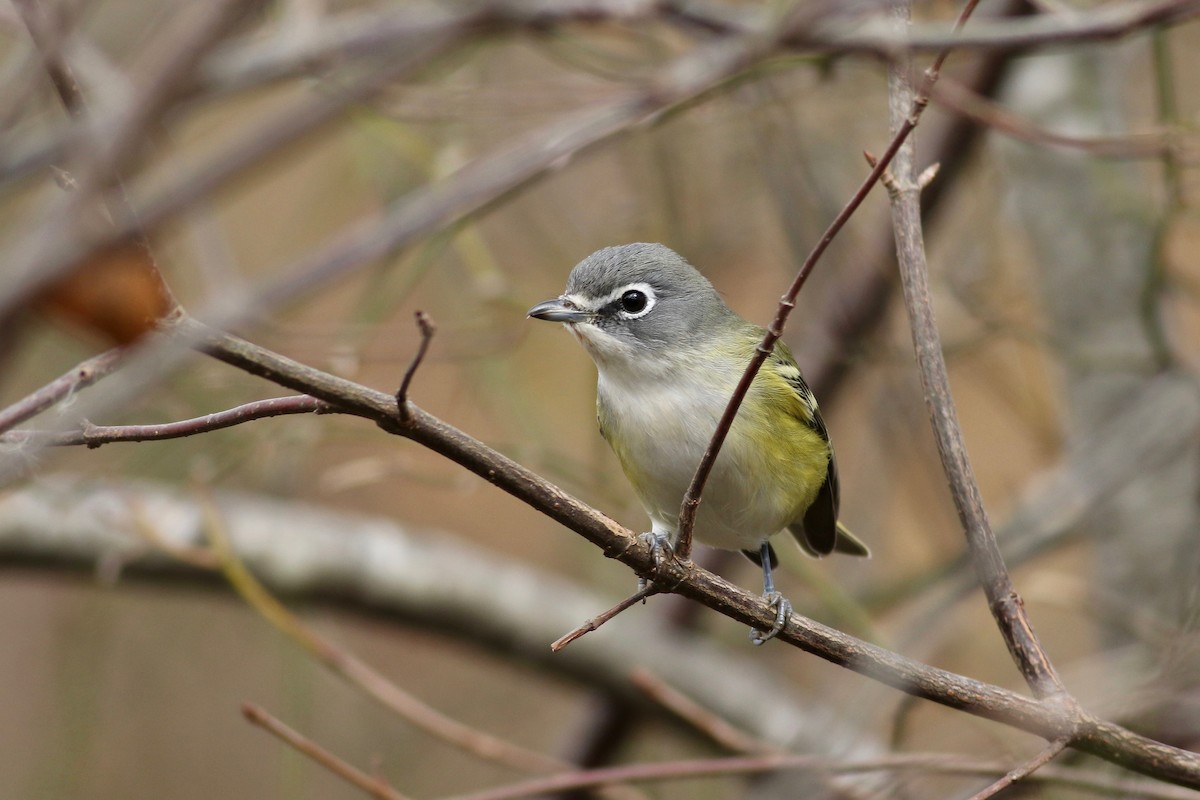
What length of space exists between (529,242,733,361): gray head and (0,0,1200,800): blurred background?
0.45 m

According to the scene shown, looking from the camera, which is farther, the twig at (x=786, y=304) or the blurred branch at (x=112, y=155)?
the twig at (x=786, y=304)

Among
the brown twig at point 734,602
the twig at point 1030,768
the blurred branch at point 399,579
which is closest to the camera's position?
the brown twig at point 734,602

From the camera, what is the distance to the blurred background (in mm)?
4094

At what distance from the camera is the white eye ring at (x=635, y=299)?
3551 millimetres

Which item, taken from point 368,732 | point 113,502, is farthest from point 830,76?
point 368,732

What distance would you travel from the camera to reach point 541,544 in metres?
8.57

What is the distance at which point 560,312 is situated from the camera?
3393 mm

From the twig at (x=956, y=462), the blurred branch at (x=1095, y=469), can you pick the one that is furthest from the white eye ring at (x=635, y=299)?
the blurred branch at (x=1095, y=469)

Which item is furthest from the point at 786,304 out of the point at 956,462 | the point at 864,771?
the point at 864,771

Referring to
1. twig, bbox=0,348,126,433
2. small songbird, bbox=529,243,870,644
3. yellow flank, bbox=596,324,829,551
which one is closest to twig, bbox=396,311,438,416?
twig, bbox=0,348,126,433

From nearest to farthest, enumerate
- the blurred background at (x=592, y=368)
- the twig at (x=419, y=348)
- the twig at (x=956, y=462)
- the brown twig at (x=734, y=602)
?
the twig at (x=419, y=348)
the brown twig at (x=734, y=602)
the twig at (x=956, y=462)
the blurred background at (x=592, y=368)

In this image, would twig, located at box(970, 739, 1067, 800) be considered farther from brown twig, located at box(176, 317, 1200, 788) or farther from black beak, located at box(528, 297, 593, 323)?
black beak, located at box(528, 297, 593, 323)

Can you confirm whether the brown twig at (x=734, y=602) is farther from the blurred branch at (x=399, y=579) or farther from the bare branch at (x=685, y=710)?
the blurred branch at (x=399, y=579)

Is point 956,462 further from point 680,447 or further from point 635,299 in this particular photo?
point 635,299
